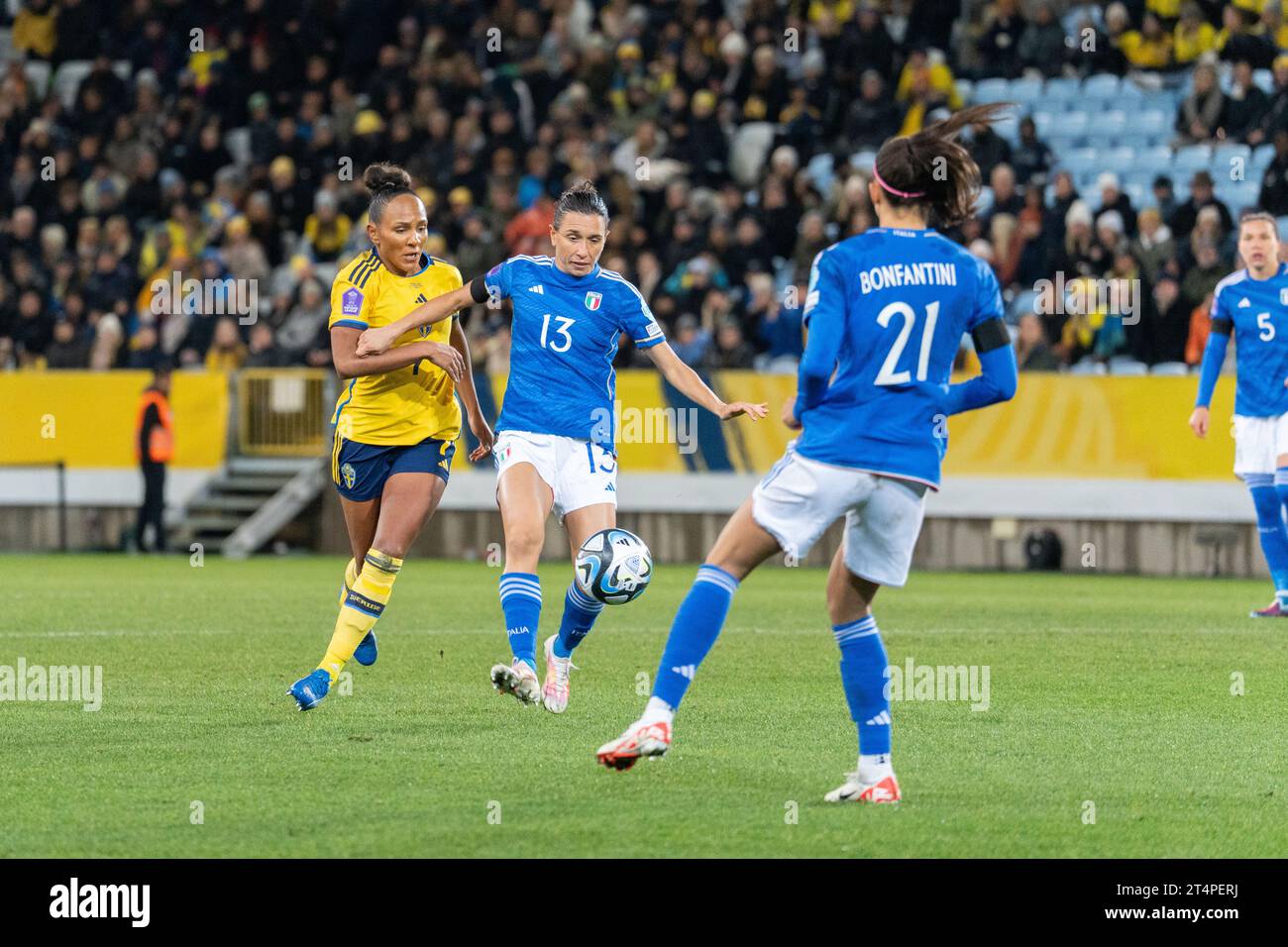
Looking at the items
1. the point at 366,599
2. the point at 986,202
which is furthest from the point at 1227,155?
the point at 366,599

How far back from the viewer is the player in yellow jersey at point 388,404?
9.09m

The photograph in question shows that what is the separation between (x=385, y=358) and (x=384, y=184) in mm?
944

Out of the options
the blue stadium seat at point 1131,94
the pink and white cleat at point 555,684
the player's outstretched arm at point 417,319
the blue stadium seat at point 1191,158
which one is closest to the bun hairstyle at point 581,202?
the player's outstretched arm at point 417,319

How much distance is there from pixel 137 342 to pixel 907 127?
354 inches

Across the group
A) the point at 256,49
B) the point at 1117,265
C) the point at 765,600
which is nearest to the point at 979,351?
the point at 765,600

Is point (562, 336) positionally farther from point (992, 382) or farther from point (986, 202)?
point (986, 202)

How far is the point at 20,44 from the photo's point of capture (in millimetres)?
28906

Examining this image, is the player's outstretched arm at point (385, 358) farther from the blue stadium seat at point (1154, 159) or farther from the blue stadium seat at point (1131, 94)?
the blue stadium seat at point (1131, 94)

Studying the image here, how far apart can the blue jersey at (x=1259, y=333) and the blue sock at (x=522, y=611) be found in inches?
270

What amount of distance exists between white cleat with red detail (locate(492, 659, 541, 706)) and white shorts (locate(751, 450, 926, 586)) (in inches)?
80.3

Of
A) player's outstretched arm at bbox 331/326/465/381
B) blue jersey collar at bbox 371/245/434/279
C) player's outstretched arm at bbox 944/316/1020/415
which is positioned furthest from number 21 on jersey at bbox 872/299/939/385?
blue jersey collar at bbox 371/245/434/279

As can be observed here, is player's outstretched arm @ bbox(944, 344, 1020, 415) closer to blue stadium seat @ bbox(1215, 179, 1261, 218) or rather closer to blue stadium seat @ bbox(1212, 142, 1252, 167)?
blue stadium seat @ bbox(1215, 179, 1261, 218)

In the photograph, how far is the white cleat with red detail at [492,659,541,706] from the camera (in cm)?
827
